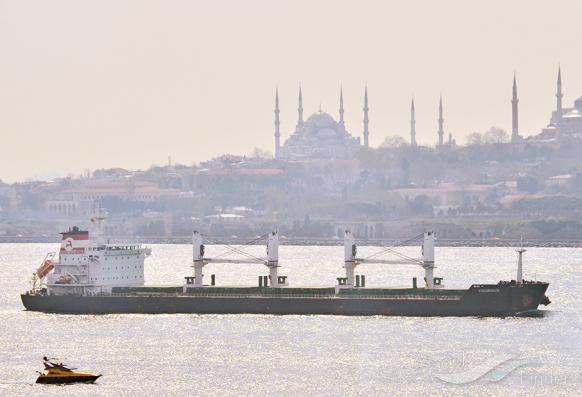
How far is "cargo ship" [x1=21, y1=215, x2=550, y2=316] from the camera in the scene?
96.5m

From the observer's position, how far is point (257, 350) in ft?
269

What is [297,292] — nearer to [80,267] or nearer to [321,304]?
[321,304]

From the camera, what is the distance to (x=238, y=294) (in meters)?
100

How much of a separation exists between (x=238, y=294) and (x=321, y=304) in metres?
4.77

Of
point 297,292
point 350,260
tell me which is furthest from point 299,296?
point 350,260

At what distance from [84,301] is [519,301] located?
76.7ft

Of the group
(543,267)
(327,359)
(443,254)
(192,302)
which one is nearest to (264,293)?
(192,302)

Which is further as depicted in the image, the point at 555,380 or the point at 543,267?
the point at 543,267

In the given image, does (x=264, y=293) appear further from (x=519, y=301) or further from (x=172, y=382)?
(x=172, y=382)

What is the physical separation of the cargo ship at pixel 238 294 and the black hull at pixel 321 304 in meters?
0.05

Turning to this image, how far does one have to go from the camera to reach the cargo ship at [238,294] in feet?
317

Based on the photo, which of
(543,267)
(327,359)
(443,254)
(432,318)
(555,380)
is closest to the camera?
(555,380)

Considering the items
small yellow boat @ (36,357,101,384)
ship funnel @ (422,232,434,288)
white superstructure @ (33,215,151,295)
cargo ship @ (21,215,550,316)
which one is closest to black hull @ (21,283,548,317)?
cargo ship @ (21,215,550,316)

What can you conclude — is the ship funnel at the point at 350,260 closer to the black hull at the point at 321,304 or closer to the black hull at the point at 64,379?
the black hull at the point at 321,304
